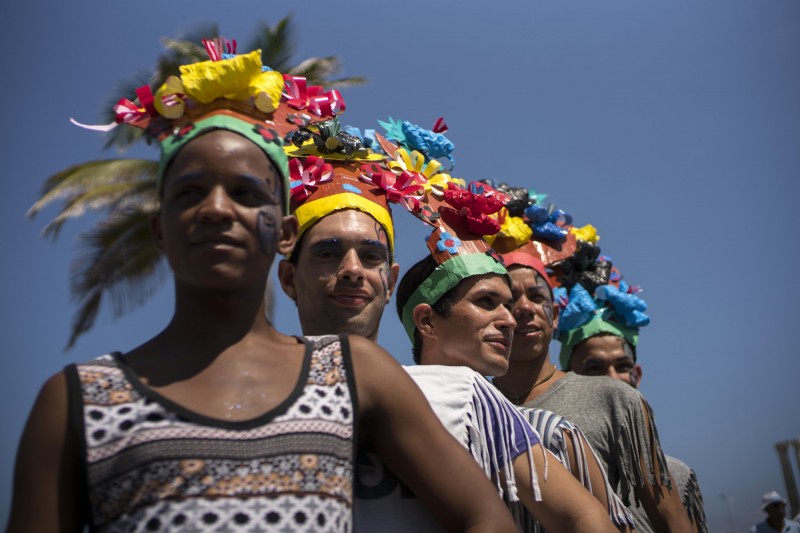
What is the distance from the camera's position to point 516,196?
5.34 metres

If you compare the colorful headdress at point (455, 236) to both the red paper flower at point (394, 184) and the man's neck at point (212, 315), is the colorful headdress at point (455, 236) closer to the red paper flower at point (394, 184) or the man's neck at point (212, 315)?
the red paper flower at point (394, 184)

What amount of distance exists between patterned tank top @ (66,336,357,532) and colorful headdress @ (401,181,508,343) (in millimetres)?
1976

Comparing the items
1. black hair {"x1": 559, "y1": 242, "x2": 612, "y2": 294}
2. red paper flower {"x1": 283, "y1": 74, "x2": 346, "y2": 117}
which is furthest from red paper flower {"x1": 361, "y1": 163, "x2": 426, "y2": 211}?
black hair {"x1": 559, "y1": 242, "x2": 612, "y2": 294}

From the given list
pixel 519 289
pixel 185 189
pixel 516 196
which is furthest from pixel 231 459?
pixel 516 196

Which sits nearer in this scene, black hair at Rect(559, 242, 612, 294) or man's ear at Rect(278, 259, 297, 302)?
man's ear at Rect(278, 259, 297, 302)

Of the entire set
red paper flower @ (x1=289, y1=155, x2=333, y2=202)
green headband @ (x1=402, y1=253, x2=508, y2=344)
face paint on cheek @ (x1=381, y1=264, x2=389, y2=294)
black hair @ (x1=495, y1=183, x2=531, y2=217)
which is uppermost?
black hair @ (x1=495, y1=183, x2=531, y2=217)

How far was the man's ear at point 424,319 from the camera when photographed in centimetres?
383

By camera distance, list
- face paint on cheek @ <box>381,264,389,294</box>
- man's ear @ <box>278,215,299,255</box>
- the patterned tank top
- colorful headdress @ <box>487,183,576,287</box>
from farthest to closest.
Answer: colorful headdress @ <box>487,183,576,287</box>
face paint on cheek @ <box>381,264,389,294</box>
man's ear @ <box>278,215,299,255</box>
the patterned tank top

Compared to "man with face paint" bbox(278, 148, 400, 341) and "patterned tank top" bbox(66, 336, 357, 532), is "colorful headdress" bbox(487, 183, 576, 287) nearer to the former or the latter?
"man with face paint" bbox(278, 148, 400, 341)

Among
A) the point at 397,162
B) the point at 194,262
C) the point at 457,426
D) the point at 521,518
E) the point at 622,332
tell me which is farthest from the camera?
the point at 622,332

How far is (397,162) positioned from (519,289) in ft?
3.84

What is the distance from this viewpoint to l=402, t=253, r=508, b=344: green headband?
12.5ft

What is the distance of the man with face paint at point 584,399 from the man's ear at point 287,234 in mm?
2040

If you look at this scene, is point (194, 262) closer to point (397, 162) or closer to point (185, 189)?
point (185, 189)
